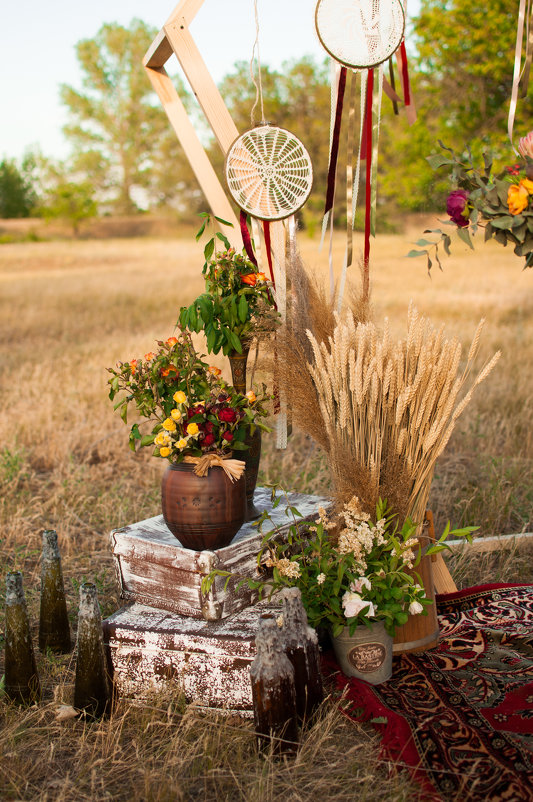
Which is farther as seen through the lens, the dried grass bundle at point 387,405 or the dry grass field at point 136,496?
the dried grass bundle at point 387,405

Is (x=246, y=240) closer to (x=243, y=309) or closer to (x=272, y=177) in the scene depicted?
(x=272, y=177)

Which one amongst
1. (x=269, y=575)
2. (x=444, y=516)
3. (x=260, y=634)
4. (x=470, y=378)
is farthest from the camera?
(x=470, y=378)

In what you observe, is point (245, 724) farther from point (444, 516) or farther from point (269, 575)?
point (444, 516)

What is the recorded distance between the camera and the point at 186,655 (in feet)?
7.08

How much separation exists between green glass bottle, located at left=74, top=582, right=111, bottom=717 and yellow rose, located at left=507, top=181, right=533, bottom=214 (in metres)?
1.50

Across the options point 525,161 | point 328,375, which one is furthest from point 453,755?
point 525,161

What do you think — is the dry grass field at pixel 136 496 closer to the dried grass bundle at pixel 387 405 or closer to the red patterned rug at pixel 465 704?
the red patterned rug at pixel 465 704

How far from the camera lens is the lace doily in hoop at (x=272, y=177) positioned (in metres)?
2.61

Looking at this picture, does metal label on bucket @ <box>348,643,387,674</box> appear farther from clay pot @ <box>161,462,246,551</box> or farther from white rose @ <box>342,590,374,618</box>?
clay pot @ <box>161,462,246,551</box>

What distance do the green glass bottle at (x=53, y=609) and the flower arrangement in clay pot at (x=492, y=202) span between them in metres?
1.55

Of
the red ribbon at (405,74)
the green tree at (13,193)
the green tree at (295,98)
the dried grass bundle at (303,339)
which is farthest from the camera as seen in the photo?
the green tree at (13,193)

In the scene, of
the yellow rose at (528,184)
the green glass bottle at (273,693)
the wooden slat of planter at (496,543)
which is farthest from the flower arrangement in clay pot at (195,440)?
the wooden slat of planter at (496,543)

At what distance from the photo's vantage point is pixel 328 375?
235 centimetres

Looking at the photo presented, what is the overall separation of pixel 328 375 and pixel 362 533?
0.51m
